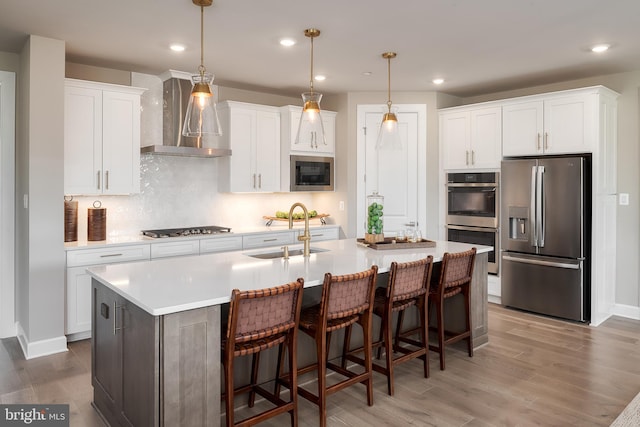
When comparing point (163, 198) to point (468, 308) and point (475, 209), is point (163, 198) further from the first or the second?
point (475, 209)

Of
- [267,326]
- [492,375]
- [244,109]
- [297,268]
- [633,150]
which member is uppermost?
[244,109]

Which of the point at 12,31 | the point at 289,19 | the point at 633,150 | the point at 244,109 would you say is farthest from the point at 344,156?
the point at 12,31

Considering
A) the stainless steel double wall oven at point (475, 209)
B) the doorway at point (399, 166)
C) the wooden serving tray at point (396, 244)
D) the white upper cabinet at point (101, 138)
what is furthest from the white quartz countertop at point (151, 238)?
the wooden serving tray at point (396, 244)

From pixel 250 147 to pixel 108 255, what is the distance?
76.7 inches

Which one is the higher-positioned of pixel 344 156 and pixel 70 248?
pixel 344 156

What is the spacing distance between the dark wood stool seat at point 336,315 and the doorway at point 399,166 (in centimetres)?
302

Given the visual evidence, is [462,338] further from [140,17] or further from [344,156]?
[140,17]

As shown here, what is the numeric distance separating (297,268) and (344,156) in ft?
10.4

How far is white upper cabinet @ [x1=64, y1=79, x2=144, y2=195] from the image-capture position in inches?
160

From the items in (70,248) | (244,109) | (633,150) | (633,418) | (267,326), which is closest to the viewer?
(633,418)

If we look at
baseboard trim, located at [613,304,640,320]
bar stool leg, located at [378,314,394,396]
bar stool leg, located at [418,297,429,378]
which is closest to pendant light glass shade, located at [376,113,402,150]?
bar stool leg, located at [418,297,429,378]

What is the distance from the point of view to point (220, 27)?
11.3 feet

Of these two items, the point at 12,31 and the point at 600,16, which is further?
the point at 12,31

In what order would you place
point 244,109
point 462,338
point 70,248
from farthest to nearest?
point 244,109, point 70,248, point 462,338
